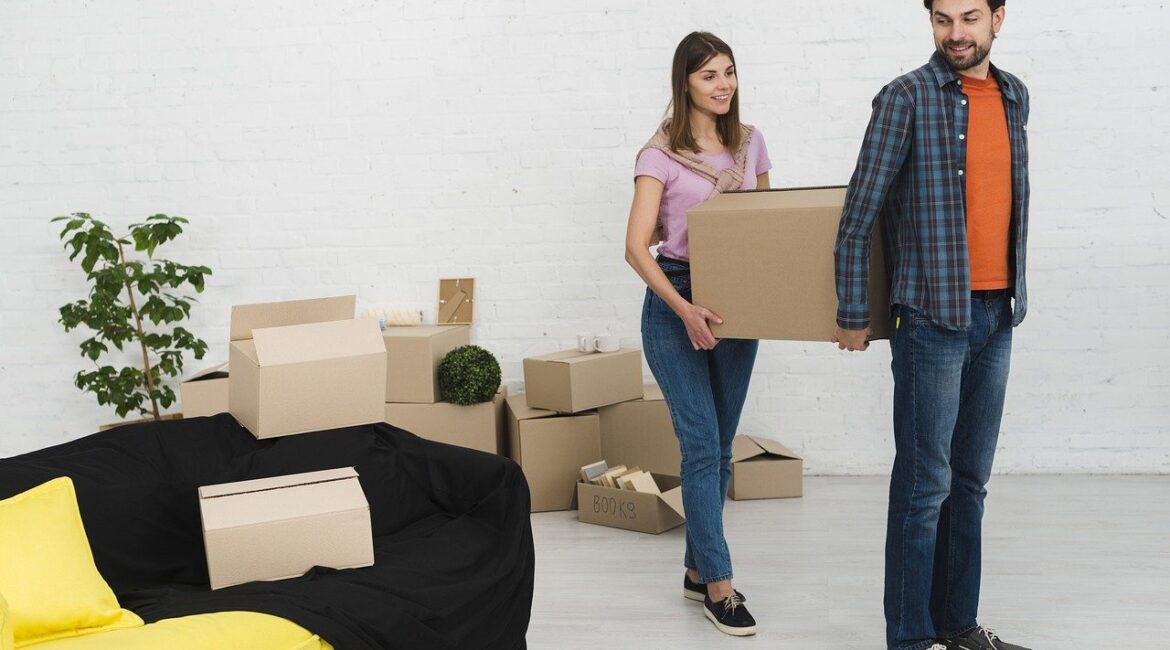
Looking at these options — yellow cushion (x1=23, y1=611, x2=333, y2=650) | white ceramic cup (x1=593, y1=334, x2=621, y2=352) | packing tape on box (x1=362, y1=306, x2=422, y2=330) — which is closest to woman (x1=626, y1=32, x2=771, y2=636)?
yellow cushion (x1=23, y1=611, x2=333, y2=650)

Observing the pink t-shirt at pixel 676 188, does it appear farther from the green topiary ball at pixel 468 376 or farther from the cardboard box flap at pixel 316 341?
the green topiary ball at pixel 468 376

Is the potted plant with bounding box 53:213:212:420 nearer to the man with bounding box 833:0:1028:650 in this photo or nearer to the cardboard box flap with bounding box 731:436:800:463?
the cardboard box flap with bounding box 731:436:800:463

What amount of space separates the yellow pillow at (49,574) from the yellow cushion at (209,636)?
3 cm

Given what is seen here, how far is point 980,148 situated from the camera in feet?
6.42

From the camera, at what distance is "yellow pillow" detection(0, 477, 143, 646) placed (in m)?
1.64

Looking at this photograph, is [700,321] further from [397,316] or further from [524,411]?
[397,316]

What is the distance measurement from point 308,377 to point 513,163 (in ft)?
6.04

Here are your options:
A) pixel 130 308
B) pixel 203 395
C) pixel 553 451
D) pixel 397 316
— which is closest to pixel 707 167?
pixel 553 451

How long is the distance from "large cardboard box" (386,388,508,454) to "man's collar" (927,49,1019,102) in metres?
2.13

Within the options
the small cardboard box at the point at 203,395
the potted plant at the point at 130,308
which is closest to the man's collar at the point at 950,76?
the small cardboard box at the point at 203,395

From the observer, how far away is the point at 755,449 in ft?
12.3

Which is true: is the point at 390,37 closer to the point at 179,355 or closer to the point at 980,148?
the point at 179,355

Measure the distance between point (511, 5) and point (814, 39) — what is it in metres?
1.16

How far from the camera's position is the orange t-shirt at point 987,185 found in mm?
1957
